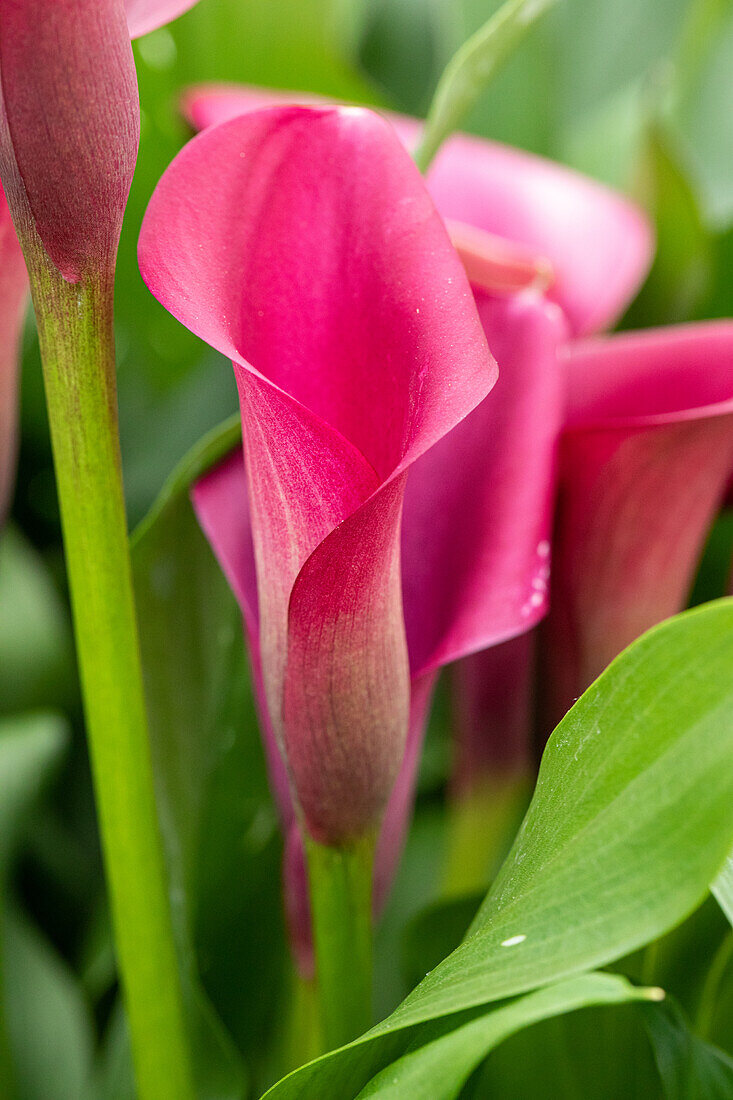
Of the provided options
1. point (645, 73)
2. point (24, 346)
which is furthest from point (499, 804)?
point (645, 73)

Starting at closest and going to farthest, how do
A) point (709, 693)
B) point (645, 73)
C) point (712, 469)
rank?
point (709, 693), point (712, 469), point (645, 73)

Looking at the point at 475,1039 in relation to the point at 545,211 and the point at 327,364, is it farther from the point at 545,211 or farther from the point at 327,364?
the point at 545,211

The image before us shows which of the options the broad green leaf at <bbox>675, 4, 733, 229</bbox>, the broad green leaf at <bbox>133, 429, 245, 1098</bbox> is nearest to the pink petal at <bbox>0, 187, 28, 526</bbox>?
the broad green leaf at <bbox>133, 429, 245, 1098</bbox>

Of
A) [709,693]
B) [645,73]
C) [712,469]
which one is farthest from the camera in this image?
[645,73]

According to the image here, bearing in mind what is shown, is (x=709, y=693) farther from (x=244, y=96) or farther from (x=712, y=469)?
(x=244, y=96)

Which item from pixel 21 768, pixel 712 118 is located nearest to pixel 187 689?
pixel 21 768

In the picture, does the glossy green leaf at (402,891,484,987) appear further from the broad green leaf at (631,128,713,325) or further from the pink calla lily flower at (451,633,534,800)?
the broad green leaf at (631,128,713,325)

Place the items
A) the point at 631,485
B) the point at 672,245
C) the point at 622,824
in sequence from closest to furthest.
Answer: the point at 622,824, the point at 631,485, the point at 672,245

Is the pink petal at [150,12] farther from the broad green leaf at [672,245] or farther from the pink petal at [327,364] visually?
the broad green leaf at [672,245]
